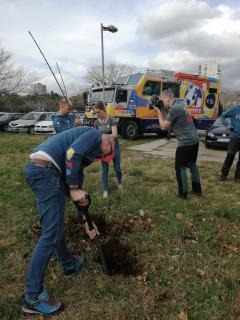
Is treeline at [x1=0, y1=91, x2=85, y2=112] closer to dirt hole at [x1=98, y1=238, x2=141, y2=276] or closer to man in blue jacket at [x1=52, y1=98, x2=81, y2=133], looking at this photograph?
man in blue jacket at [x1=52, y1=98, x2=81, y2=133]

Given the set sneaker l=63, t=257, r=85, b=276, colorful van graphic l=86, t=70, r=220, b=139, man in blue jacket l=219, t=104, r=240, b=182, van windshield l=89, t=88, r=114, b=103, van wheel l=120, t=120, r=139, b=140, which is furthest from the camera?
van wheel l=120, t=120, r=139, b=140

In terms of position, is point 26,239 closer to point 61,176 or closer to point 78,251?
point 78,251

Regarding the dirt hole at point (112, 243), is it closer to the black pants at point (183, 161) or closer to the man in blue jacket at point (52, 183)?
the man in blue jacket at point (52, 183)

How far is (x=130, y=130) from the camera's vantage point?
1703 cm

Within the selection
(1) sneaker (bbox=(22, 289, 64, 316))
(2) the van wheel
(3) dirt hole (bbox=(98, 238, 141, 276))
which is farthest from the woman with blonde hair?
(2) the van wheel

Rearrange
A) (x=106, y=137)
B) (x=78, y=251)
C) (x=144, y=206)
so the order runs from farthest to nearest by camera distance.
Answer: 1. (x=144, y=206)
2. (x=78, y=251)
3. (x=106, y=137)

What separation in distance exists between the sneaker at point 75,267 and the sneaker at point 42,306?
0.59m

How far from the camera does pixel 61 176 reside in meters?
3.23

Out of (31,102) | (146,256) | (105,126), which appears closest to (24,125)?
(105,126)

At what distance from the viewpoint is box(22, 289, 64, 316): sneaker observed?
315 cm

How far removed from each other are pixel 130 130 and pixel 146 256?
517 inches

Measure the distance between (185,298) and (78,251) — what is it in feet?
4.97

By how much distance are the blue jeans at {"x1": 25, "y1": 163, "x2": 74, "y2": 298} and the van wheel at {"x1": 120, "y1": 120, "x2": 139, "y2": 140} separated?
1384 centimetres

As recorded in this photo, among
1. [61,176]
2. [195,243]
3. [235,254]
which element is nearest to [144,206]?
[195,243]
